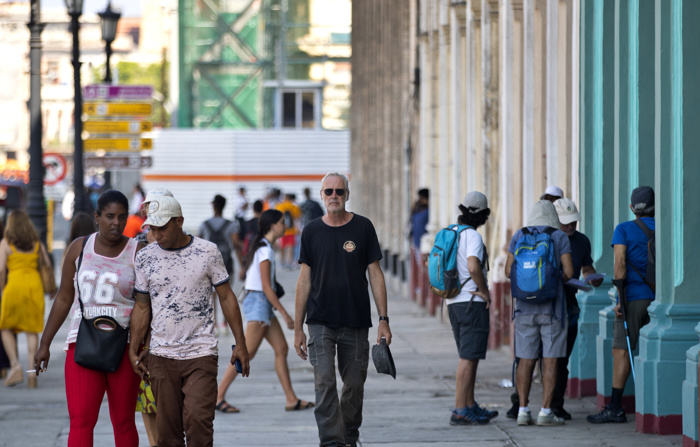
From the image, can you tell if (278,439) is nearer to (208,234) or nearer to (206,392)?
(206,392)

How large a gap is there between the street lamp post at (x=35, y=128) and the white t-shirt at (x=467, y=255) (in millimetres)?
10611

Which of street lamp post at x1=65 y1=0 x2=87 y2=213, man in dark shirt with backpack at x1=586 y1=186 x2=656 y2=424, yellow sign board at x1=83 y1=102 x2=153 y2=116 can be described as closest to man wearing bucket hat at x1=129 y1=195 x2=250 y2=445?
man in dark shirt with backpack at x1=586 y1=186 x2=656 y2=424

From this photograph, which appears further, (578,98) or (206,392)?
(578,98)

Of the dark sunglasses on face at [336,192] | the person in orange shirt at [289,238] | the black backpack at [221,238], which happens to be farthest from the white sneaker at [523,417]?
the person in orange shirt at [289,238]

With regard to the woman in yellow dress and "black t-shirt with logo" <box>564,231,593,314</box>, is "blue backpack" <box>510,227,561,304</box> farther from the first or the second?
the woman in yellow dress

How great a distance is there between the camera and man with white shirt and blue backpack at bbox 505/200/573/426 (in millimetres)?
9672

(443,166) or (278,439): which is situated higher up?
(443,166)

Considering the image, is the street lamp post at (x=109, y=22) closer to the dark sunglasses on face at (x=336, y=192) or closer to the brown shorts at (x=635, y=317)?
the brown shorts at (x=635, y=317)

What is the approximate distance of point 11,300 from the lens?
1290 centimetres

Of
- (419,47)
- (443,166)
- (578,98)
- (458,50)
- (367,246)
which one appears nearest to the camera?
(367,246)

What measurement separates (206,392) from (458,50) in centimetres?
1328

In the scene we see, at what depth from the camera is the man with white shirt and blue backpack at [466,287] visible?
32.8 feet

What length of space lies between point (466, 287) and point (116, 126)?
50.5 feet

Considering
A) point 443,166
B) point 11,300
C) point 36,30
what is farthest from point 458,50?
point 11,300
